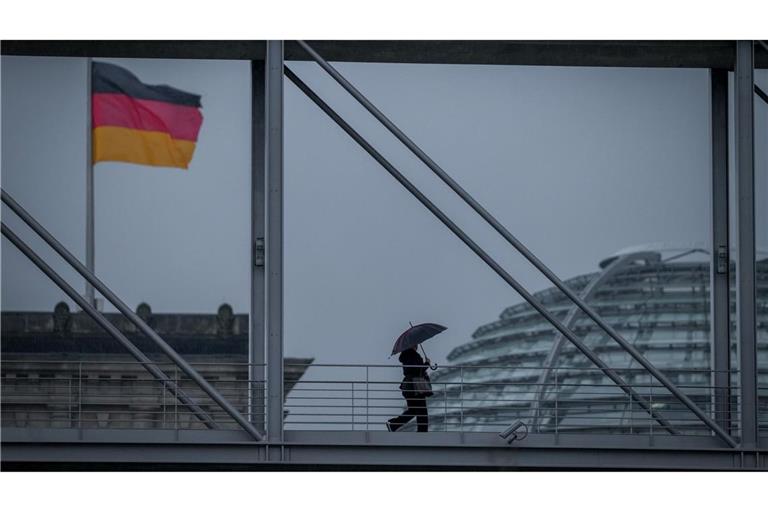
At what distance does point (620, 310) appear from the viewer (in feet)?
109

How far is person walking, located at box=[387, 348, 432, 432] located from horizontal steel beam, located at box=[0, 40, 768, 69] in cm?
338

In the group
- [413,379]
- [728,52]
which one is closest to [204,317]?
[413,379]

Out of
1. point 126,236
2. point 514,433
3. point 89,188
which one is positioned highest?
point 89,188

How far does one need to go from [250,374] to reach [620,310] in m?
13.2

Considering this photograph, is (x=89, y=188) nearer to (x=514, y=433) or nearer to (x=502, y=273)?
(x=502, y=273)

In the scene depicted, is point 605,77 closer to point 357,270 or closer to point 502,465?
point 357,270

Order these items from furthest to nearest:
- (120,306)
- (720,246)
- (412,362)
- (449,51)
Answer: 1. (720,246)
2. (449,51)
3. (412,362)
4. (120,306)

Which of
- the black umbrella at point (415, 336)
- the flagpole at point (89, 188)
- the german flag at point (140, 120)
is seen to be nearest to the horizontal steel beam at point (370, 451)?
the black umbrella at point (415, 336)

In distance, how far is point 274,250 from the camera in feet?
61.8

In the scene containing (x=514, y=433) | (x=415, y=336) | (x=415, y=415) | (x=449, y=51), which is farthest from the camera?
(x=449, y=51)

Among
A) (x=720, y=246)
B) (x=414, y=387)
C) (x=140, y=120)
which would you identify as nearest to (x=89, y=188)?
(x=140, y=120)

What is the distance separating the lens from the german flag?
22172 millimetres

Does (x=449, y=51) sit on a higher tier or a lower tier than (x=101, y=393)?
higher

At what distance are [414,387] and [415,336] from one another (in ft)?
1.81
